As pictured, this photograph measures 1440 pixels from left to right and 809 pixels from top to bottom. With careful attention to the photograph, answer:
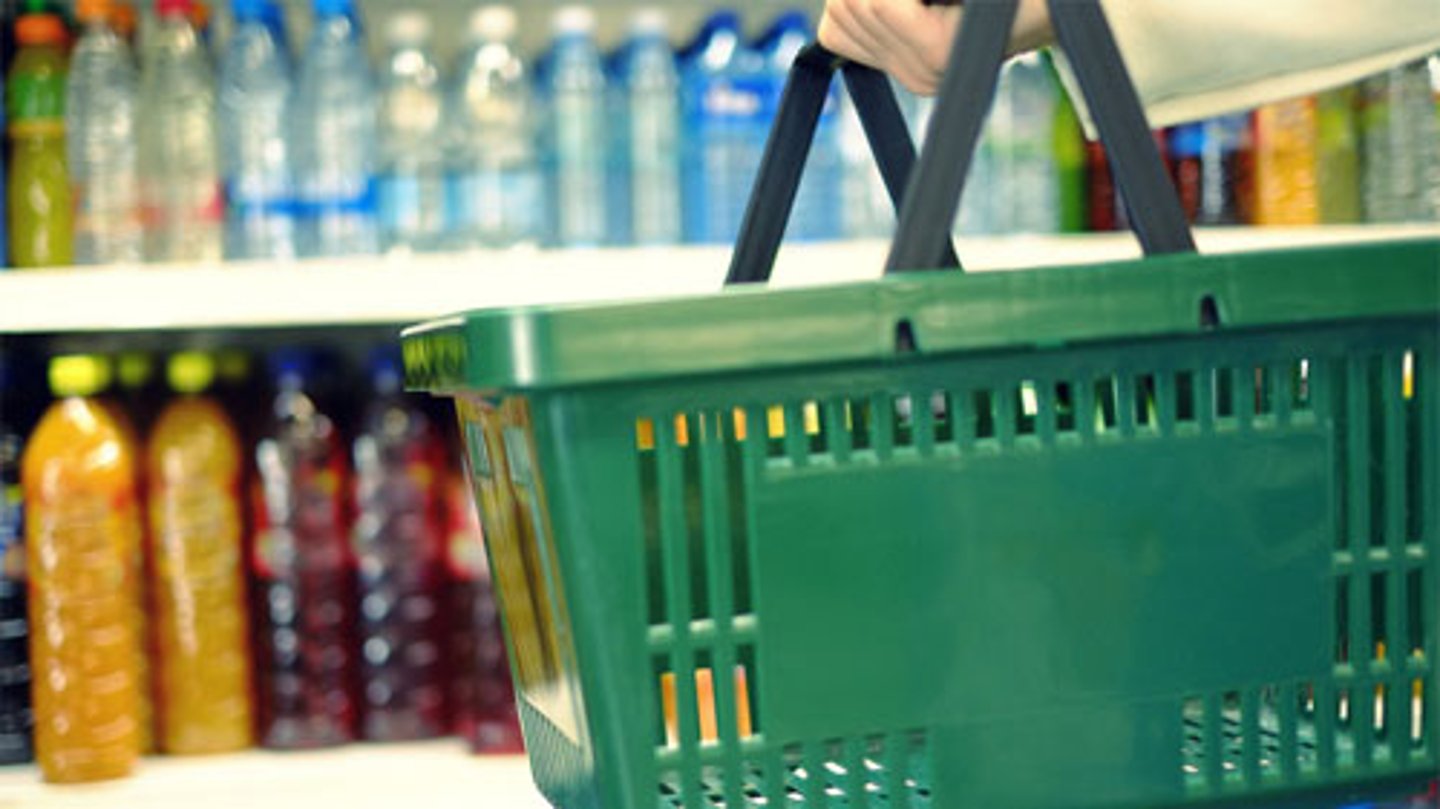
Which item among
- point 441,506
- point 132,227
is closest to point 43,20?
point 132,227

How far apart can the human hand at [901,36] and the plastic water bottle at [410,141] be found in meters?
1.24

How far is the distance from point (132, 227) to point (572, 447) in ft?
4.84

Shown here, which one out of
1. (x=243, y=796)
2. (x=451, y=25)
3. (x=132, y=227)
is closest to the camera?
(x=243, y=796)

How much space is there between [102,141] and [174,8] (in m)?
0.18

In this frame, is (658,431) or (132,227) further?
(132,227)

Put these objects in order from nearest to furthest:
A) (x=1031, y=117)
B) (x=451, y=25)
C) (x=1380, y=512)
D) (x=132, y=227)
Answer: (x=1380, y=512)
(x=132, y=227)
(x=1031, y=117)
(x=451, y=25)

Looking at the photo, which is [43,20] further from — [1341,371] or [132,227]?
[1341,371]

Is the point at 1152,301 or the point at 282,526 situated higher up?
the point at 1152,301

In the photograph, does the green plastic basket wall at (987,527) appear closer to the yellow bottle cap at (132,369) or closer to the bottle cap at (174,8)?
the yellow bottle cap at (132,369)

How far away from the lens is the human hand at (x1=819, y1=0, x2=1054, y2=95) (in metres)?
0.79

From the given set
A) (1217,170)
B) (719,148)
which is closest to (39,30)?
(719,148)

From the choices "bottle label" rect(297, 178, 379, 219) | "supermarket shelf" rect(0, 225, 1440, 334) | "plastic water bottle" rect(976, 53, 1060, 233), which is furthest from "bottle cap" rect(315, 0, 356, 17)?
"plastic water bottle" rect(976, 53, 1060, 233)

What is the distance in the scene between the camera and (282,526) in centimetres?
196

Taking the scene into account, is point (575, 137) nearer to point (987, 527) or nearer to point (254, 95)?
point (254, 95)
